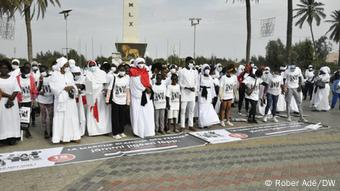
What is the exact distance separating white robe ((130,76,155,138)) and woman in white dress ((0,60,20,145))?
108 inches

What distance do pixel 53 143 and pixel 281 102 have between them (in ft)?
28.1

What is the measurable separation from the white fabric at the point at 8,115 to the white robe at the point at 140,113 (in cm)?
274

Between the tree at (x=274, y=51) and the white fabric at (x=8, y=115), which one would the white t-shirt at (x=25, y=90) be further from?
the tree at (x=274, y=51)

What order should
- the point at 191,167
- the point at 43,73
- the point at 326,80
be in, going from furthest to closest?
1. the point at 326,80
2. the point at 43,73
3. the point at 191,167

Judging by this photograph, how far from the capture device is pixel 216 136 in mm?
8398

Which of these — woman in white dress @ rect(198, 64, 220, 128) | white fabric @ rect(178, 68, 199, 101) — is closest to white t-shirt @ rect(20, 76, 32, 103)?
white fabric @ rect(178, 68, 199, 101)

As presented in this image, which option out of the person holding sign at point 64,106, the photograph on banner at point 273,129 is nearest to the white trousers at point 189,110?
the photograph on banner at point 273,129

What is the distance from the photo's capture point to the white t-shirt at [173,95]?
8.68 m

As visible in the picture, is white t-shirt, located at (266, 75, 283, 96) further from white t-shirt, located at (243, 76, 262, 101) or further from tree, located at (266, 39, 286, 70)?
tree, located at (266, 39, 286, 70)

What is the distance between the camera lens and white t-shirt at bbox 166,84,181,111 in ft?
28.5

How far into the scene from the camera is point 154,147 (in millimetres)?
7281

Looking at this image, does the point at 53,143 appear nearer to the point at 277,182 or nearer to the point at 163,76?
the point at 163,76

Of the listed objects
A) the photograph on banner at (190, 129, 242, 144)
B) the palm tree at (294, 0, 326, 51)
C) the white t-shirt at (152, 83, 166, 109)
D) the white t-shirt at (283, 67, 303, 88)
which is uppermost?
the palm tree at (294, 0, 326, 51)

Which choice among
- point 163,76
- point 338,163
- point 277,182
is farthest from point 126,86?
point 338,163
